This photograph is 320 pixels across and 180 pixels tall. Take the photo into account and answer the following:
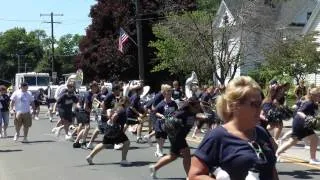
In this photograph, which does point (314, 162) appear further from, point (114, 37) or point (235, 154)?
point (114, 37)

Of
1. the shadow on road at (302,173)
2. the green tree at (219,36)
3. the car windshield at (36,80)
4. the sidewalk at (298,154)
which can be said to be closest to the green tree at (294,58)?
the green tree at (219,36)

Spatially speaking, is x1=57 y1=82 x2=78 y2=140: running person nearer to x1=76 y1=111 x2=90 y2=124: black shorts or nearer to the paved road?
the paved road

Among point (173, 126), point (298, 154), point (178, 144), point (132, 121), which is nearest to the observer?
point (178, 144)

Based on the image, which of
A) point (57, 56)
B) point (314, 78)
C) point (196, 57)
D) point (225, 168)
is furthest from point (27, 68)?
point (225, 168)

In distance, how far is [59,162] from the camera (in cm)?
1252

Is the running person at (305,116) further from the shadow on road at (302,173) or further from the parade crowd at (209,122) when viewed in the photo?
the shadow on road at (302,173)

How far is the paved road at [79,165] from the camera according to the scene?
34.4ft

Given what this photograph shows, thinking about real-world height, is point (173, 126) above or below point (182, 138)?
above

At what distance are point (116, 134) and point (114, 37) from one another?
35838mm

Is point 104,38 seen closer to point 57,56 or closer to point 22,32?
point 57,56

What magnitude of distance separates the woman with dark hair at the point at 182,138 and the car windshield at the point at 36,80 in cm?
3611

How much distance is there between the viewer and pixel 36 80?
4559 centimetres

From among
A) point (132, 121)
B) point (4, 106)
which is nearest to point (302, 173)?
point (132, 121)

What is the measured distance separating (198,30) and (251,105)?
25492 mm
